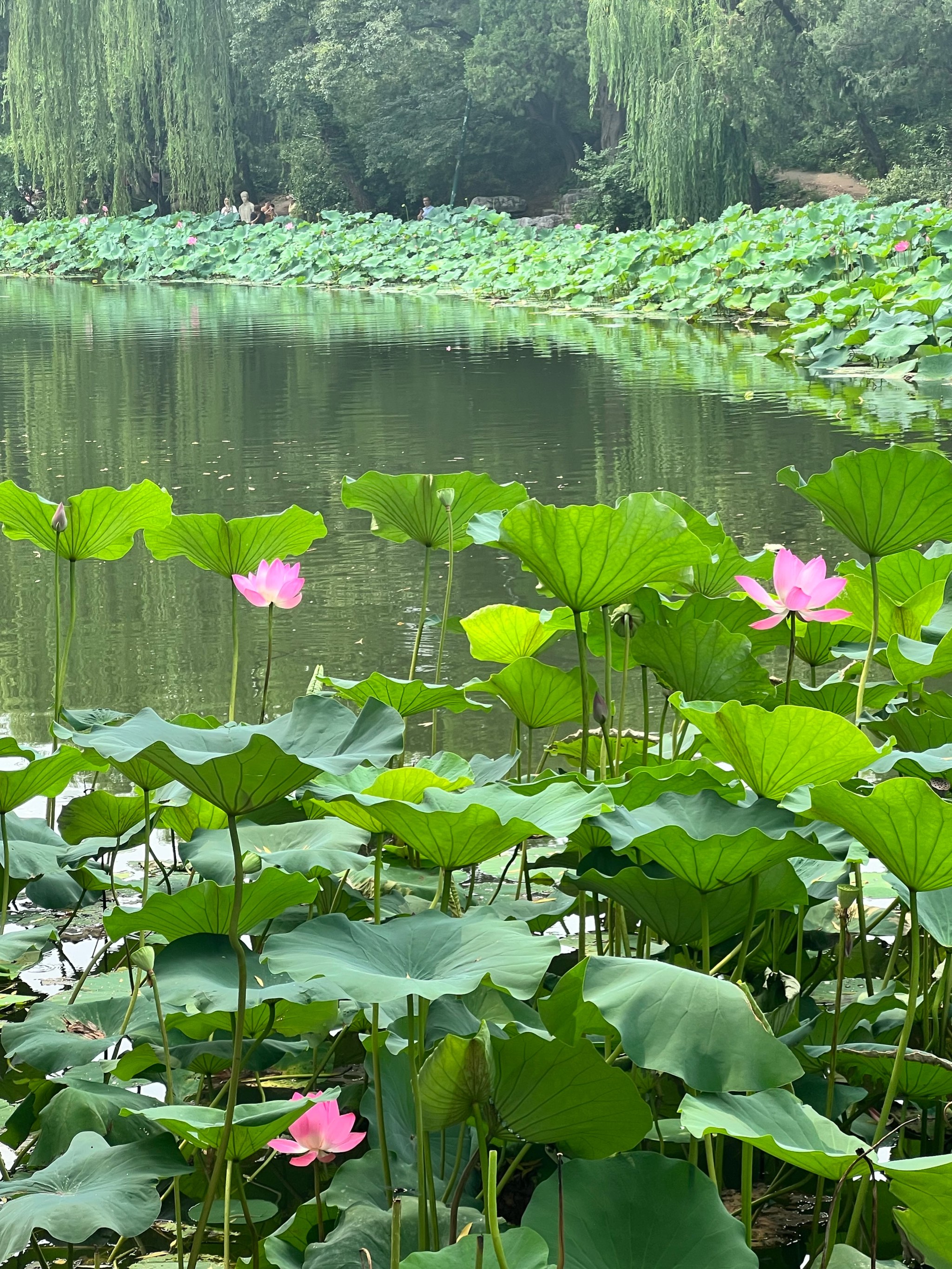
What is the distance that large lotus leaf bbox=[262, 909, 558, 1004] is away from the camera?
81 centimetres

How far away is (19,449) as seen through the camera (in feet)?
17.9

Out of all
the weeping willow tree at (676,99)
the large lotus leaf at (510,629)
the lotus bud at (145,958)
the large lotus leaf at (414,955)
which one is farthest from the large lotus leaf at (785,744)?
the weeping willow tree at (676,99)

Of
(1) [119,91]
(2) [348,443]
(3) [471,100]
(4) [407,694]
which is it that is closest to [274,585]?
(4) [407,694]

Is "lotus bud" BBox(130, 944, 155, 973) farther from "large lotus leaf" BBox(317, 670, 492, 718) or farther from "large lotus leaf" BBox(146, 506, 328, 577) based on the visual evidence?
"large lotus leaf" BBox(146, 506, 328, 577)

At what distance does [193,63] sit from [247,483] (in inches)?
630

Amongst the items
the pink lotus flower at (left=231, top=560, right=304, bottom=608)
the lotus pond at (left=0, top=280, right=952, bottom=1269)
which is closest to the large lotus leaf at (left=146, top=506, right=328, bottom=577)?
the lotus pond at (left=0, top=280, right=952, bottom=1269)

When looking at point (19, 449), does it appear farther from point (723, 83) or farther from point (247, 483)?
point (723, 83)

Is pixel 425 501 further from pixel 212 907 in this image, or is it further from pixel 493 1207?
pixel 493 1207

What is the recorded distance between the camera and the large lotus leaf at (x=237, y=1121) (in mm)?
898

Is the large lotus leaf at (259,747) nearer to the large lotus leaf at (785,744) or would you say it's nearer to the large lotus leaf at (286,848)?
the large lotus leaf at (286,848)

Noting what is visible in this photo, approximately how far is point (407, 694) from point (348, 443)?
13.8ft

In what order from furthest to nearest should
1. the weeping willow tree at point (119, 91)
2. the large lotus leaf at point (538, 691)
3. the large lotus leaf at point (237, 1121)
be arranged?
1. the weeping willow tree at point (119, 91)
2. the large lotus leaf at point (538, 691)
3. the large lotus leaf at point (237, 1121)

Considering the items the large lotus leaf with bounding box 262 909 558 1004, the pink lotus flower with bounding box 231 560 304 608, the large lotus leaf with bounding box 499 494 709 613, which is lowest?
the large lotus leaf with bounding box 262 909 558 1004

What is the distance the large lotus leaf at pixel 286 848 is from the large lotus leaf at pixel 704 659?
1.33ft
